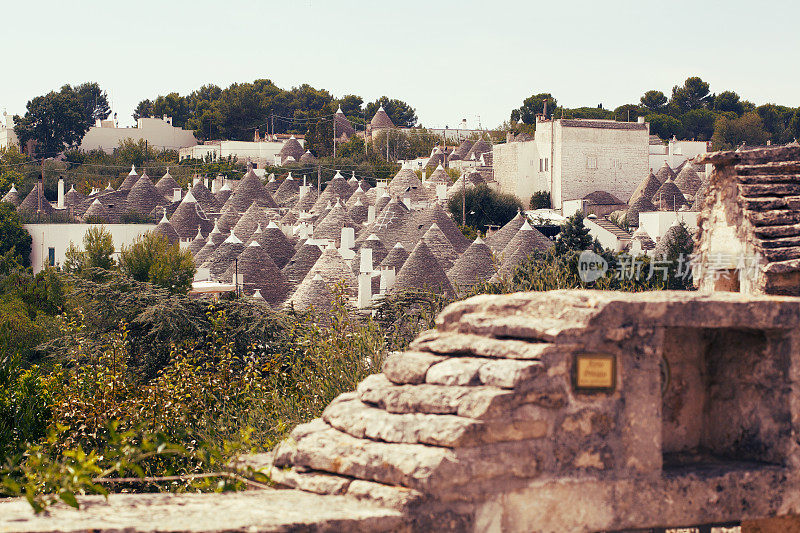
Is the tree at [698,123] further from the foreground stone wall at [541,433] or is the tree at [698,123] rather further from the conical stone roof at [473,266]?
the foreground stone wall at [541,433]

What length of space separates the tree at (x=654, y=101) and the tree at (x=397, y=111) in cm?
2093

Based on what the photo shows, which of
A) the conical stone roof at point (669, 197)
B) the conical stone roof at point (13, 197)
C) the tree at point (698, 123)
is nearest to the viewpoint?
the conical stone roof at point (669, 197)

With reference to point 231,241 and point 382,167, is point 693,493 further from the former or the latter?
point 382,167

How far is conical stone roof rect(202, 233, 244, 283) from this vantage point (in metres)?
32.4

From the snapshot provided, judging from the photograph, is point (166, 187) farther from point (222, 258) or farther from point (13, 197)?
point (222, 258)

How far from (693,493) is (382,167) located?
2306 inches

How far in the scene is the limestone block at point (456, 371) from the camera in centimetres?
443

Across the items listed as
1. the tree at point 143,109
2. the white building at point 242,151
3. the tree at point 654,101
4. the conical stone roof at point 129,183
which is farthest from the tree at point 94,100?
the tree at point 654,101

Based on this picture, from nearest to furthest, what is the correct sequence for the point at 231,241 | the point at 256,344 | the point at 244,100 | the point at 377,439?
the point at 377,439 → the point at 256,344 → the point at 231,241 → the point at 244,100

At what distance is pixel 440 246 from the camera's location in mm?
33750

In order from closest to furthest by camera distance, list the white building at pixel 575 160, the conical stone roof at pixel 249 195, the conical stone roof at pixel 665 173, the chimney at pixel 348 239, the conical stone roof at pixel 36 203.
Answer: the chimney at pixel 348 239 → the white building at pixel 575 160 → the conical stone roof at pixel 36 203 → the conical stone roof at pixel 249 195 → the conical stone roof at pixel 665 173

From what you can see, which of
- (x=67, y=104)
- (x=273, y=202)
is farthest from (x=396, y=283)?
(x=67, y=104)

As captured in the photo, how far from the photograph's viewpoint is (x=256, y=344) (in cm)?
1365

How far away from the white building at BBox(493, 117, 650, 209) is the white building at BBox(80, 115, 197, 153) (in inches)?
1276
